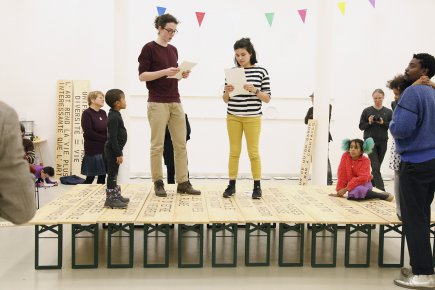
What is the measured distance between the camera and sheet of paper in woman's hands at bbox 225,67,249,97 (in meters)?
4.30

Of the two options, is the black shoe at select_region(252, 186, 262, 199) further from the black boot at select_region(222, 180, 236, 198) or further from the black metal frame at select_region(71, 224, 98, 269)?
the black metal frame at select_region(71, 224, 98, 269)

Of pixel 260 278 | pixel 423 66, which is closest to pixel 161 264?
pixel 260 278

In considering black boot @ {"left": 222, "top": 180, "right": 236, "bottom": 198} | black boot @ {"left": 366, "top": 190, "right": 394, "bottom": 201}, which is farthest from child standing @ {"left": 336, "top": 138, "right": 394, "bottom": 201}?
black boot @ {"left": 222, "top": 180, "right": 236, "bottom": 198}

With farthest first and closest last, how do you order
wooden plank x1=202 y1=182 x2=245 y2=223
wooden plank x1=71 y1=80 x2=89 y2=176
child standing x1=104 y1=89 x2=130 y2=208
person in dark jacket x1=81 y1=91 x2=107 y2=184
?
1. wooden plank x1=71 y1=80 x2=89 y2=176
2. person in dark jacket x1=81 y1=91 x2=107 y2=184
3. child standing x1=104 y1=89 x2=130 y2=208
4. wooden plank x1=202 y1=182 x2=245 y2=223

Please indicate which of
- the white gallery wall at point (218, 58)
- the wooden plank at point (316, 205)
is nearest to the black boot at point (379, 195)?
the wooden plank at point (316, 205)

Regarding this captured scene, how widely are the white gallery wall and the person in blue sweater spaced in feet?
17.4

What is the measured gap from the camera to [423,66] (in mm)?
3412

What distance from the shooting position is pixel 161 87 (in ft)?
14.6

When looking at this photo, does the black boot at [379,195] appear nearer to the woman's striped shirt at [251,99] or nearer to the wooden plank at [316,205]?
the wooden plank at [316,205]

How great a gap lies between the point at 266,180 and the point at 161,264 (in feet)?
16.0

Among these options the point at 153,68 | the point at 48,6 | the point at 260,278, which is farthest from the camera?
the point at 48,6

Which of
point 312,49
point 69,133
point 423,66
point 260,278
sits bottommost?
point 260,278

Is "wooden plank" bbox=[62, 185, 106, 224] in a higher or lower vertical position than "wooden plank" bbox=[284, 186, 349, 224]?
lower

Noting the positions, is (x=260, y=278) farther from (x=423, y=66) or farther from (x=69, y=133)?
(x=69, y=133)
